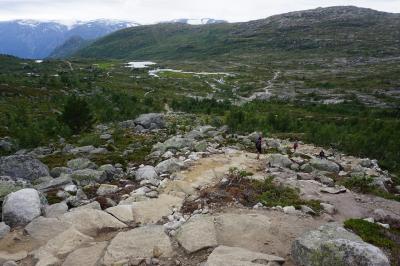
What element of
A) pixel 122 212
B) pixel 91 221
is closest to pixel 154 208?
pixel 122 212

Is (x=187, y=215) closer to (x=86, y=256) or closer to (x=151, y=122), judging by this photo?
(x=86, y=256)

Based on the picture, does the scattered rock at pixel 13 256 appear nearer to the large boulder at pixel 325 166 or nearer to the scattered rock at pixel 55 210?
the scattered rock at pixel 55 210

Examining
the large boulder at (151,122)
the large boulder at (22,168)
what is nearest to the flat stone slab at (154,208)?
the large boulder at (22,168)

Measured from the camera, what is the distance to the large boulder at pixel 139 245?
14.5m

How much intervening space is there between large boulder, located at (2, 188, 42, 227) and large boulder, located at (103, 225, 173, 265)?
14.5 ft

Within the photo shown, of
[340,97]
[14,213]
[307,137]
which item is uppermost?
[14,213]

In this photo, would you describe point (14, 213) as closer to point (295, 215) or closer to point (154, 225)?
point (154, 225)

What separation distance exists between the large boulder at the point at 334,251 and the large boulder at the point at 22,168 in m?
19.4

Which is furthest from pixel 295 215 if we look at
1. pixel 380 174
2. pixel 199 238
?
pixel 380 174

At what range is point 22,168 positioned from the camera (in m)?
27.0

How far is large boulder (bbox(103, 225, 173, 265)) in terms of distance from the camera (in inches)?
572

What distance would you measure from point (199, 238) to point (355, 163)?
2624cm

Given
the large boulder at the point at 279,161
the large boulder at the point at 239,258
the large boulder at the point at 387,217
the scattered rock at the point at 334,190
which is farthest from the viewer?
the large boulder at the point at 279,161

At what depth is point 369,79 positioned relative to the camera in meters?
163
